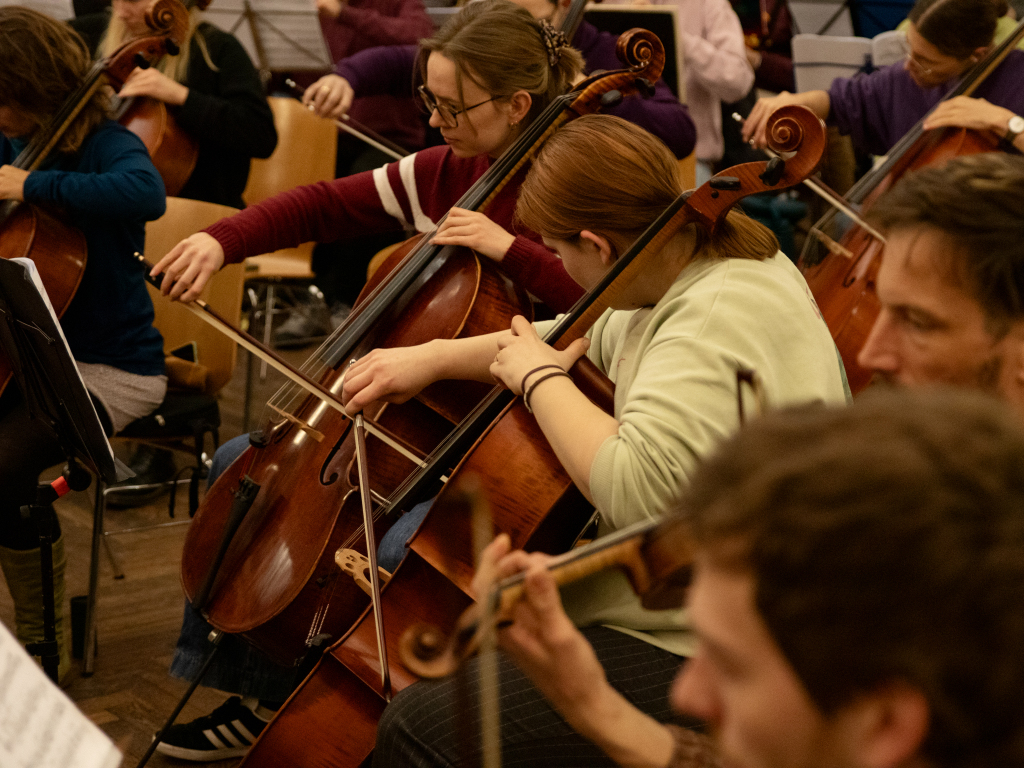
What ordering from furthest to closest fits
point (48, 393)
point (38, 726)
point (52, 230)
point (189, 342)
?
point (189, 342)
point (52, 230)
point (48, 393)
point (38, 726)

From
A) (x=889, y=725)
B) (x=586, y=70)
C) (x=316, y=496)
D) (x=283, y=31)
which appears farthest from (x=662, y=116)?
(x=889, y=725)

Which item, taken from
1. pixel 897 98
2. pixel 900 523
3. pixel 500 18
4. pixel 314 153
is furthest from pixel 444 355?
pixel 314 153

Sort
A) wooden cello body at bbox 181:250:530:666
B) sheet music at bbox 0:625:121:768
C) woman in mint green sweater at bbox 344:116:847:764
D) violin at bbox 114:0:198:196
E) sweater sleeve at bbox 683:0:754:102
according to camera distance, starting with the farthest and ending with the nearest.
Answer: sweater sleeve at bbox 683:0:754:102, violin at bbox 114:0:198:196, wooden cello body at bbox 181:250:530:666, woman in mint green sweater at bbox 344:116:847:764, sheet music at bbox 0:625:121:768

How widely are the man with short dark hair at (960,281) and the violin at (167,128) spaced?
6.84 feet

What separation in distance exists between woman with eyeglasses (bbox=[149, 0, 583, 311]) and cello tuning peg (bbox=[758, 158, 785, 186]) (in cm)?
54

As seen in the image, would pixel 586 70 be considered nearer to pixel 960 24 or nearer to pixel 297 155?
pixel 960 24

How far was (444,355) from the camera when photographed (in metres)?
1.59

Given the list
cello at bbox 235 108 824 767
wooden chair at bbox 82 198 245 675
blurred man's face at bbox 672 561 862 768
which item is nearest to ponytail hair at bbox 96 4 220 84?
wooden chair at bbox 82 198 245 675

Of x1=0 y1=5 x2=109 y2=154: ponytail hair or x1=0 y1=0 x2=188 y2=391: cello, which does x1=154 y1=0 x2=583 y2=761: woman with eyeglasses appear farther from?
x1=0 y1=5 x2=109 y2=154: ponytail hair

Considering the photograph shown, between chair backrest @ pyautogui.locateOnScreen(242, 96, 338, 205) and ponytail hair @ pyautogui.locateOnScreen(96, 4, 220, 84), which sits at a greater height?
ponytail hair @ pyautogui.locateOnScreen(96, 4, 220, 84)

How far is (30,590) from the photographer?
2.06m

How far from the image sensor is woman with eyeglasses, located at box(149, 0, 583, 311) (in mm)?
1811

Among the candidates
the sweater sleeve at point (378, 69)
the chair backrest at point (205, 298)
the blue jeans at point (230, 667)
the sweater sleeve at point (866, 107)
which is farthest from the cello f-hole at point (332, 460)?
the sweater sleeve at point (866, 107)

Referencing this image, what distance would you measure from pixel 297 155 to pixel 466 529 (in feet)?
8.26
